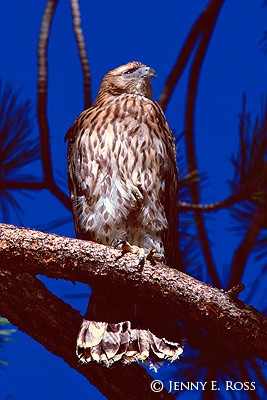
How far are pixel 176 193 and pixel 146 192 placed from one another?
170 mm

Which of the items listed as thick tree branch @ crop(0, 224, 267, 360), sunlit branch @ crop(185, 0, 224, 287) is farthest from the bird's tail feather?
sunlit branch @ crop(185, 0, 224, 287)

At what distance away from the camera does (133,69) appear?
12.7ft

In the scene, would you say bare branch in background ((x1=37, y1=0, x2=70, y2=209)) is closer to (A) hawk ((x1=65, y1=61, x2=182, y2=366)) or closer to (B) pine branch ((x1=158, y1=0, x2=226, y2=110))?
(A) hawk ((x1=65, y1=61, x2=182, y2=366))

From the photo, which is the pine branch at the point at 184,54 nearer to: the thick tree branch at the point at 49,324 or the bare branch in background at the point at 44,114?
the bare branch in background at the point at 44,114

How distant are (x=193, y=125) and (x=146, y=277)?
45.6 inches

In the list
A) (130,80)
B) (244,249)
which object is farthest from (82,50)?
(244,249)

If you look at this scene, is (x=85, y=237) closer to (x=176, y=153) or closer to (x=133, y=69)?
(x=176, y=153)

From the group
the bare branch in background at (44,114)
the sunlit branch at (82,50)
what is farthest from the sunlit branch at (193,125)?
the bare branch in background at (44,114)

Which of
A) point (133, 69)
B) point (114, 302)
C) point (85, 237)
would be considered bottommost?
point (114, 302)

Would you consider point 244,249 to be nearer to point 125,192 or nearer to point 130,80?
point 125,192

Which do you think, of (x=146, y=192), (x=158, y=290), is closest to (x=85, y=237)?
(x=146, y=192)

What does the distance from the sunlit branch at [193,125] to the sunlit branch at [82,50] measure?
0.44 metres

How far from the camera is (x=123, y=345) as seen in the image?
2.80 metres

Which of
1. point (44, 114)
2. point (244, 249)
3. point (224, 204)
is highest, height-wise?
point (44, 114)
